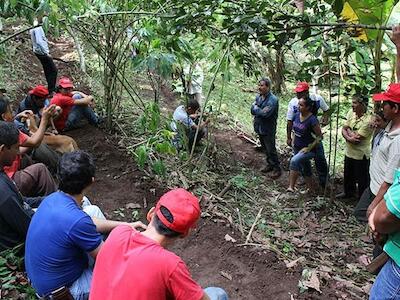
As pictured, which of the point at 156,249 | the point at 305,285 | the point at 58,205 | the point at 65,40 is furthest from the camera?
the point at 65,40

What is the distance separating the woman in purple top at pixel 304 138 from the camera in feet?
21.5

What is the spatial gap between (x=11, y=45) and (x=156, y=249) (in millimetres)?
9417

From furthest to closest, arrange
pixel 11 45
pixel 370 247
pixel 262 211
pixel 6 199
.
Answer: pixel 11 45, pixel 262 211, pixel 370 247, pixel 6 199

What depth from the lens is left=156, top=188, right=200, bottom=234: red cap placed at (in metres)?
2.18

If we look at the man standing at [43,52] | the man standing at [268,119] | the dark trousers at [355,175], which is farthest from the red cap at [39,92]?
the dark trousers at [355,175]

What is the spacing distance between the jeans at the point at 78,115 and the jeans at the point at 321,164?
3.50 m

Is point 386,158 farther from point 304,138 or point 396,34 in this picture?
point 304,138

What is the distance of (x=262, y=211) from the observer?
6.05 metres

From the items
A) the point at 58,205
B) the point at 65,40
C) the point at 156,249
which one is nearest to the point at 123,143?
the point at 58,205

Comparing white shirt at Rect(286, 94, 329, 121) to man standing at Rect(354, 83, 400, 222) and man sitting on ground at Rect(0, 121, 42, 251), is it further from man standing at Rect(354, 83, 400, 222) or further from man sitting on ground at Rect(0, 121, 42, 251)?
man sitting on ground at Rect(0, 121, 42, 251)

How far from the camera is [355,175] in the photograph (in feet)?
21.9

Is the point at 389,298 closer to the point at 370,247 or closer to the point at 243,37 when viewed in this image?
the point at 243,37

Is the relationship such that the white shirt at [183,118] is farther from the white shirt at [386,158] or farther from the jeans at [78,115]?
the white shirt at [386,158]

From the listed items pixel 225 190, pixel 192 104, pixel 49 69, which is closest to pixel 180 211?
pixel 225 190
